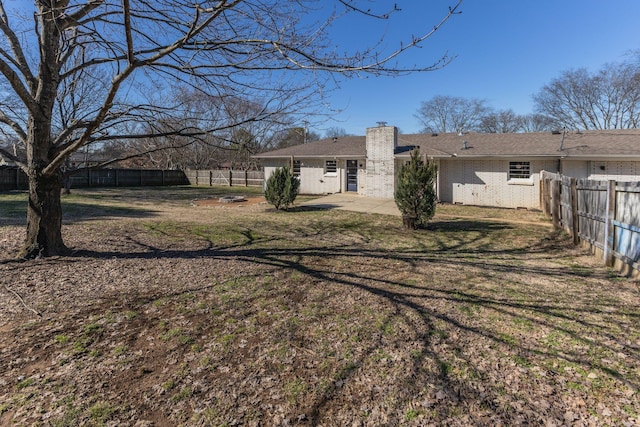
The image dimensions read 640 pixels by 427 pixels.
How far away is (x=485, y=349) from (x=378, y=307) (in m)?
1.28

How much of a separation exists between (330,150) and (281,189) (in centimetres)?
839

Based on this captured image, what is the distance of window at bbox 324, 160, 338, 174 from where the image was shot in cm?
2116

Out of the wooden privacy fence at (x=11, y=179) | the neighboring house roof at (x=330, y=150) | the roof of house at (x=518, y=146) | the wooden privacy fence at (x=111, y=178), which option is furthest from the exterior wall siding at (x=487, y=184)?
the wooden privacy fence at (x=11, y=179)

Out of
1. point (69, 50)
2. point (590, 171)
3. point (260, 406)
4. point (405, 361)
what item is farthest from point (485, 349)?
point (590, 171)

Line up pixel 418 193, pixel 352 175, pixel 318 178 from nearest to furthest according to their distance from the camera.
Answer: pixel 418 193 < pixel 352 175 < pixel 318 178

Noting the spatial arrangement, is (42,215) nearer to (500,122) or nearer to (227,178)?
(227,178)

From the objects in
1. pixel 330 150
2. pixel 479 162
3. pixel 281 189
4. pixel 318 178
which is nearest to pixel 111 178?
pixel 318 178

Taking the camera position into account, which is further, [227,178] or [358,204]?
[227,178]

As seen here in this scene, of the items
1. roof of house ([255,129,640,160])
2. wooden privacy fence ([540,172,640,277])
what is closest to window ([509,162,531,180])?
roof of house ([255,129,640,160])

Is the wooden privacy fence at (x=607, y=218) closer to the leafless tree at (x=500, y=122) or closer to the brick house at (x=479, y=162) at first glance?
the brick house at (x=479, y=162)

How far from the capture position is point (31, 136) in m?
5.53

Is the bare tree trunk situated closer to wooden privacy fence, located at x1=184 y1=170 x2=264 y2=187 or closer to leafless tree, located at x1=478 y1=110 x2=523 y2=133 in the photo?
wooden privacy fence, located at x1=184 y1=170 x2=264 y2=187

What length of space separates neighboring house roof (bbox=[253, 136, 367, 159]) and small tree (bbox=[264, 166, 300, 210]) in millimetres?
6543

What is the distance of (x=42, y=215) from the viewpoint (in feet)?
18.6
